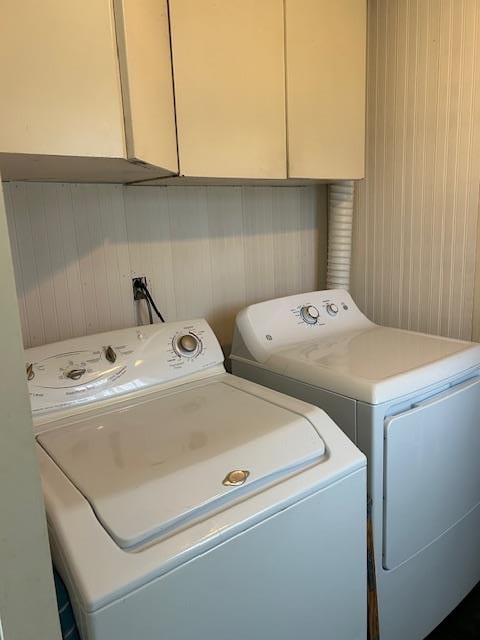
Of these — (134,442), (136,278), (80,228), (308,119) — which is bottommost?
(134,442)

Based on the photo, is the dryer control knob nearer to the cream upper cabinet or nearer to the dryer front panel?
the dryer front panel

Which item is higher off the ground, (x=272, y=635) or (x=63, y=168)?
(x=63, y=168)

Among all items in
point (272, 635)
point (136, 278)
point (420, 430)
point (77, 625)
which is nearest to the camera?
point (77, 625)

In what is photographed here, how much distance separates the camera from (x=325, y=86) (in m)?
1.77

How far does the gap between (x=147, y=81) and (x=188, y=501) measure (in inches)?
37.2

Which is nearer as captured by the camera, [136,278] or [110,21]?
[110,21]

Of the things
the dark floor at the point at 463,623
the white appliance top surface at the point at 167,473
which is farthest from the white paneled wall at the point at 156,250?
the dark floor at the point at 463,623

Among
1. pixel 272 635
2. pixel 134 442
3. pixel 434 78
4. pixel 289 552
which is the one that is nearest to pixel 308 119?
pixel 434 78

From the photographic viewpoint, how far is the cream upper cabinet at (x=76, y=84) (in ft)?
2.89

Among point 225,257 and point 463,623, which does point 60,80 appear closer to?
point 225,257

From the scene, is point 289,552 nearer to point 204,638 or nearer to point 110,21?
point 204,638

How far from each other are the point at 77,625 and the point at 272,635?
1.45ft

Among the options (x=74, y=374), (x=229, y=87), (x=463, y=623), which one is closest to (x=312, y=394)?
(x=74, y=374)

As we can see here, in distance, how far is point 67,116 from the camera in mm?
954
